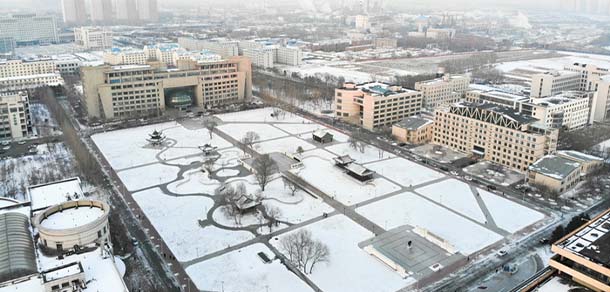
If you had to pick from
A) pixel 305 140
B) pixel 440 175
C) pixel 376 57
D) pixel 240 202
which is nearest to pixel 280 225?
pixel 240 202

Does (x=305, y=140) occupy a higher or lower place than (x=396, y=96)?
lower

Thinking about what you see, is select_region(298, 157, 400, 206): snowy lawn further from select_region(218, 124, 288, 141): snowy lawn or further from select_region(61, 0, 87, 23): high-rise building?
select_region(61, 0, 87, 23): high-rise building

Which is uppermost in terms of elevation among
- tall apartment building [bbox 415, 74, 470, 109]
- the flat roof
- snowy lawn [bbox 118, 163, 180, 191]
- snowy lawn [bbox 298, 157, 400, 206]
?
tall apartment building [bbox 415, 74, 470, 109]

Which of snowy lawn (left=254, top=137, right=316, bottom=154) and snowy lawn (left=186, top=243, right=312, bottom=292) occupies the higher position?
snowy lawn (left=254, top=137, right=316, bottom=154)

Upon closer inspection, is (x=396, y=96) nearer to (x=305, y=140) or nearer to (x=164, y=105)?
(x=305, y=140)

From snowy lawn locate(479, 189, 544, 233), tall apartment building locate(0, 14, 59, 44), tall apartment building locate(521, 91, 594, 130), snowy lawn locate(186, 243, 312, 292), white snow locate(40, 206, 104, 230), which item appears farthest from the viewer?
tall apartment building locate(0, 14, 59, 44)

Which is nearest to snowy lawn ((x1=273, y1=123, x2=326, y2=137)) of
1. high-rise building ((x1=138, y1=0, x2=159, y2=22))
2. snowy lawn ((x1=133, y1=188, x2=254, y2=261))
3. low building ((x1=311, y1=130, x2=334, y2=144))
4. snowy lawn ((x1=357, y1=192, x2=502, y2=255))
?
low building ((x1=311, y1=130, x2=334, y2=144))
